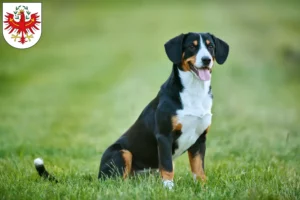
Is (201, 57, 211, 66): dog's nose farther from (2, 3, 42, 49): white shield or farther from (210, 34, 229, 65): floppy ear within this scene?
(2, 3, 42, 49): white shield

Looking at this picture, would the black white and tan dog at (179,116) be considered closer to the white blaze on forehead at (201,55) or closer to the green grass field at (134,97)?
the white blaze on forehead at (201,55)

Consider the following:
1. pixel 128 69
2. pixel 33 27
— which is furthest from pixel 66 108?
pixel 33 27

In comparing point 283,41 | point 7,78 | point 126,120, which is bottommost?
point 126,120

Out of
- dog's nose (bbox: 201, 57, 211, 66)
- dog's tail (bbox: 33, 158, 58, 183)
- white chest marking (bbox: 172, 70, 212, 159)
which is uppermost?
dog's nose (bbox: 201, 57, 211, 66)

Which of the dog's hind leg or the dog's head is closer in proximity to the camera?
the dog's head

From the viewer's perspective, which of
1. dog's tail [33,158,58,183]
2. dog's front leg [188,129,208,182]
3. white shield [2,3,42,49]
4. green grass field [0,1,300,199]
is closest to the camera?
green grass field [0,1,300,199]

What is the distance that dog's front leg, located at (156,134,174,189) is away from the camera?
5262 mm

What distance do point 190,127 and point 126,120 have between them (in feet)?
17.0

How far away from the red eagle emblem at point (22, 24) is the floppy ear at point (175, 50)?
5.29 ft

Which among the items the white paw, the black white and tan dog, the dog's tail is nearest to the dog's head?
the black white and tan dog

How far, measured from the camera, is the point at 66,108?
11.5 meters

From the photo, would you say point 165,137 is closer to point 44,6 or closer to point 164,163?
point 164,163

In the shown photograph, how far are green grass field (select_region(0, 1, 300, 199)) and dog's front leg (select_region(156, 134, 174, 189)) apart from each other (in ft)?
0.40

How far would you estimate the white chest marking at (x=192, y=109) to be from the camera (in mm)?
5324
